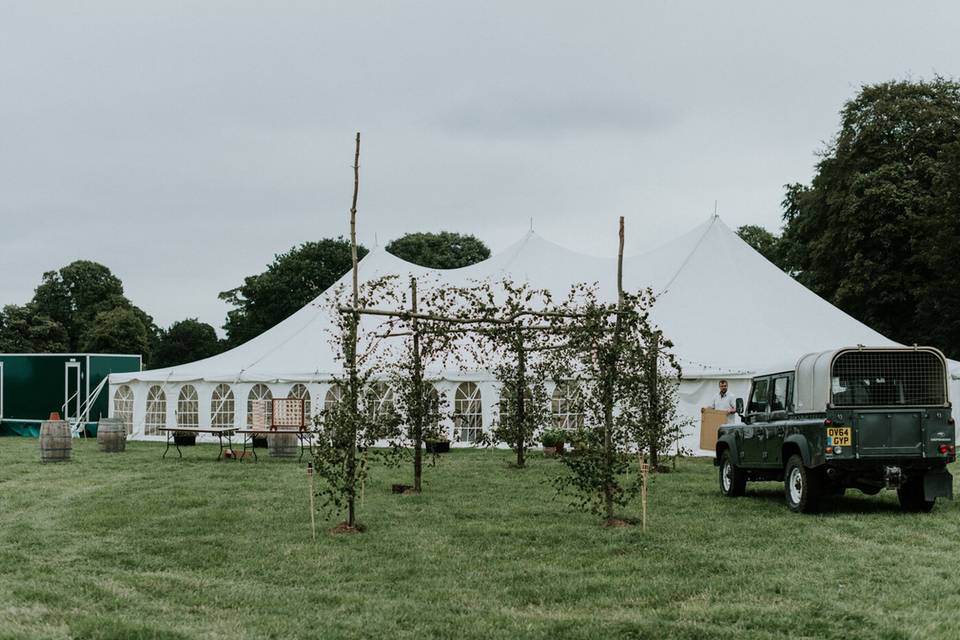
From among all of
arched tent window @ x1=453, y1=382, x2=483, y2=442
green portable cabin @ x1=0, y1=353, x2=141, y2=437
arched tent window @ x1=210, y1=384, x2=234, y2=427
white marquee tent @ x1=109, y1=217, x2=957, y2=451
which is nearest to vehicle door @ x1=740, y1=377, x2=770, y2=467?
white marquee tent @ x1=109, y1=217, x2=957, y2=451

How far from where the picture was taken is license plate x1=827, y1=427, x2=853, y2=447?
37.3ft

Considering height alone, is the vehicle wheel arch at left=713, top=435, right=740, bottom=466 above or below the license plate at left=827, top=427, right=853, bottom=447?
below

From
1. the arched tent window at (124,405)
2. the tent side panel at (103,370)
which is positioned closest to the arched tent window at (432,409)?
the arched tent window at (124,405)

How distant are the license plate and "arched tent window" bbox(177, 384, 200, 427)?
20.6m

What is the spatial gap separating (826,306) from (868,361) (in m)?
14.5

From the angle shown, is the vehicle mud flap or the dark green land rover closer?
the dark green land rover

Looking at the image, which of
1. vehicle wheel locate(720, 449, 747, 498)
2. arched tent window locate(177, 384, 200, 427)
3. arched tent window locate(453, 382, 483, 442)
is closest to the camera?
vehicle wheel locate(720, 449, 747, 498)

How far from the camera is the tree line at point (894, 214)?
1261 inches

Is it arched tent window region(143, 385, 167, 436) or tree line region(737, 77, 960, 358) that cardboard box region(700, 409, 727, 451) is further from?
arched tent window region(143, 385, 167, 436)

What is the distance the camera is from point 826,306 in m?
25.4

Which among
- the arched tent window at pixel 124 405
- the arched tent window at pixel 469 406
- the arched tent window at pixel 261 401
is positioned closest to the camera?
the arched tent window at pixel 261 401

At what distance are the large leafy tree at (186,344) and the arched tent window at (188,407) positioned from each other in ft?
109

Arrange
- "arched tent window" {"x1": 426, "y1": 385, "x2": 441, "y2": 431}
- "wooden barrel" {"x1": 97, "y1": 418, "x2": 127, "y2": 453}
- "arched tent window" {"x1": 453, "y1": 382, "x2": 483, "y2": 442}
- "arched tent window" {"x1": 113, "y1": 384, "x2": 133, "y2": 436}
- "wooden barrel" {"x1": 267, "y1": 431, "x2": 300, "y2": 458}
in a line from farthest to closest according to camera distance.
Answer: "arched tent window" {"x1": 113, "y1": 384, "x2": 133, "y2": 436} → "arched tent window" {"x1": 453, "y1": 382, "x2": 483, "y2": 442} → "wooden barrel" {"x1": 97, "y1": 418, "x2": 127, "y2": 453} → "wooden barrel" {"x1": 267, "y1": 431, "x2": 300, "y2": 458} → "arched tent window" {"x1": 426, "y1": 385, "x2": 441, "y2": 431}

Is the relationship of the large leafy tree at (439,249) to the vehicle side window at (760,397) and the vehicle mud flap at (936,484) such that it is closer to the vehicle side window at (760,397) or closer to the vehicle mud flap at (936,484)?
the vehicle side window at (760,397)
